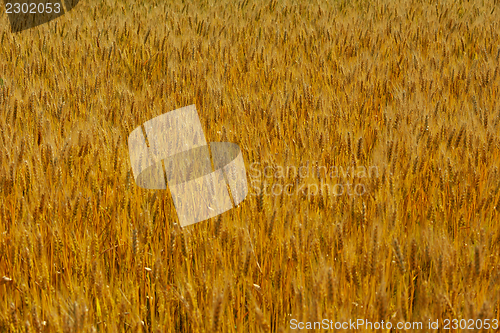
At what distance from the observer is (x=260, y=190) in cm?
126

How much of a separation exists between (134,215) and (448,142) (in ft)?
4.05

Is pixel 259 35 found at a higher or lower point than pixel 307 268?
higher

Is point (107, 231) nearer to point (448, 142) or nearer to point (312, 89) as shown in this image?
point (448, 142)

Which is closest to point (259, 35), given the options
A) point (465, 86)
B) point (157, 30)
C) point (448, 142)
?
point (157, 30)

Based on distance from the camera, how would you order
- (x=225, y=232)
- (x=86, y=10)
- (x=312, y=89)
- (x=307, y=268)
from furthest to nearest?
1. (x=86, y=10)
2. (x=312, y=89)
3. (x=225, y=232)
4. (x=307, y=268)

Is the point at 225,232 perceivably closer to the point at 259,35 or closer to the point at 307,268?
the point at 307,268

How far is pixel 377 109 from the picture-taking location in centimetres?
244

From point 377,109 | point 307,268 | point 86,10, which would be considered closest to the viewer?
point 307,268

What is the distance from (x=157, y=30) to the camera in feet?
12.9

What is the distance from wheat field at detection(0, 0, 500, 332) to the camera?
1.05m

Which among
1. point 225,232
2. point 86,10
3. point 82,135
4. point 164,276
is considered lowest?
point 164,276

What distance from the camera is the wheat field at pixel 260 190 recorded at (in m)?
1.05

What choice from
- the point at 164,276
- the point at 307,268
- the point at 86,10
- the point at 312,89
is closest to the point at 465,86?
the point at 312,89

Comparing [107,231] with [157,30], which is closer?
[107,231]
